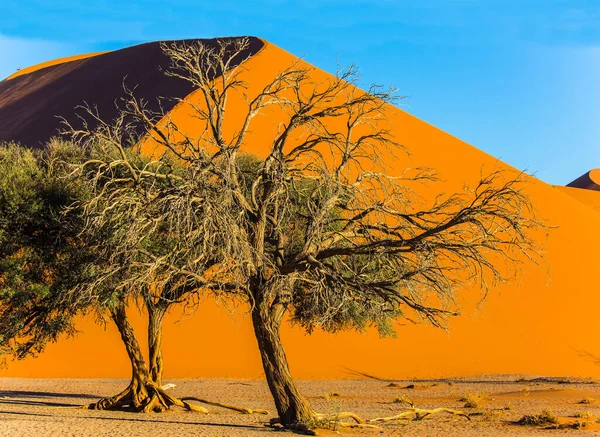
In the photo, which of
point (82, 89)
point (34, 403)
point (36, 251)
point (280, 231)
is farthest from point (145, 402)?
point (82, 89)

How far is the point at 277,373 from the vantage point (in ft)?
41.6

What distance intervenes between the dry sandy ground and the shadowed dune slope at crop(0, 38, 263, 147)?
2449 cm

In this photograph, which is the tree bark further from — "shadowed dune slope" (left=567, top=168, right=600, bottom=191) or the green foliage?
"shadowed dune slope" (left=567, top=168, right=600, bottom=191)

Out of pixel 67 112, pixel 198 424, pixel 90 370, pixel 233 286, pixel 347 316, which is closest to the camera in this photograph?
pixel 233 286

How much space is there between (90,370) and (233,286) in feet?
53.2

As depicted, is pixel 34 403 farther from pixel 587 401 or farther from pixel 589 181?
pixel 589 181

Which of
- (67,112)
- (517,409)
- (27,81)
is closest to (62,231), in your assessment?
(517,409)

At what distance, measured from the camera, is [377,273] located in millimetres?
15891

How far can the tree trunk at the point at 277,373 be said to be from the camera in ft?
41.6

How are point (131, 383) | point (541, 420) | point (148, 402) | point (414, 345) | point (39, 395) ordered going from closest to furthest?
1. point (541, 420)
2. point (148, 402)
3. point (131, 383)
4. point (39, 395)
5. point (414, 345)

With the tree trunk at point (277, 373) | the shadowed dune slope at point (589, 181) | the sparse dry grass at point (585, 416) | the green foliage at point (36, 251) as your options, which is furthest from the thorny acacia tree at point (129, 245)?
the shadowed dune slope at point (589, 181)

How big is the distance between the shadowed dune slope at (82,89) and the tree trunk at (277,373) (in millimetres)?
32323

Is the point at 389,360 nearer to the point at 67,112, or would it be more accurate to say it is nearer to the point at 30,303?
the point at 30,303

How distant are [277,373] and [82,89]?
158ft
